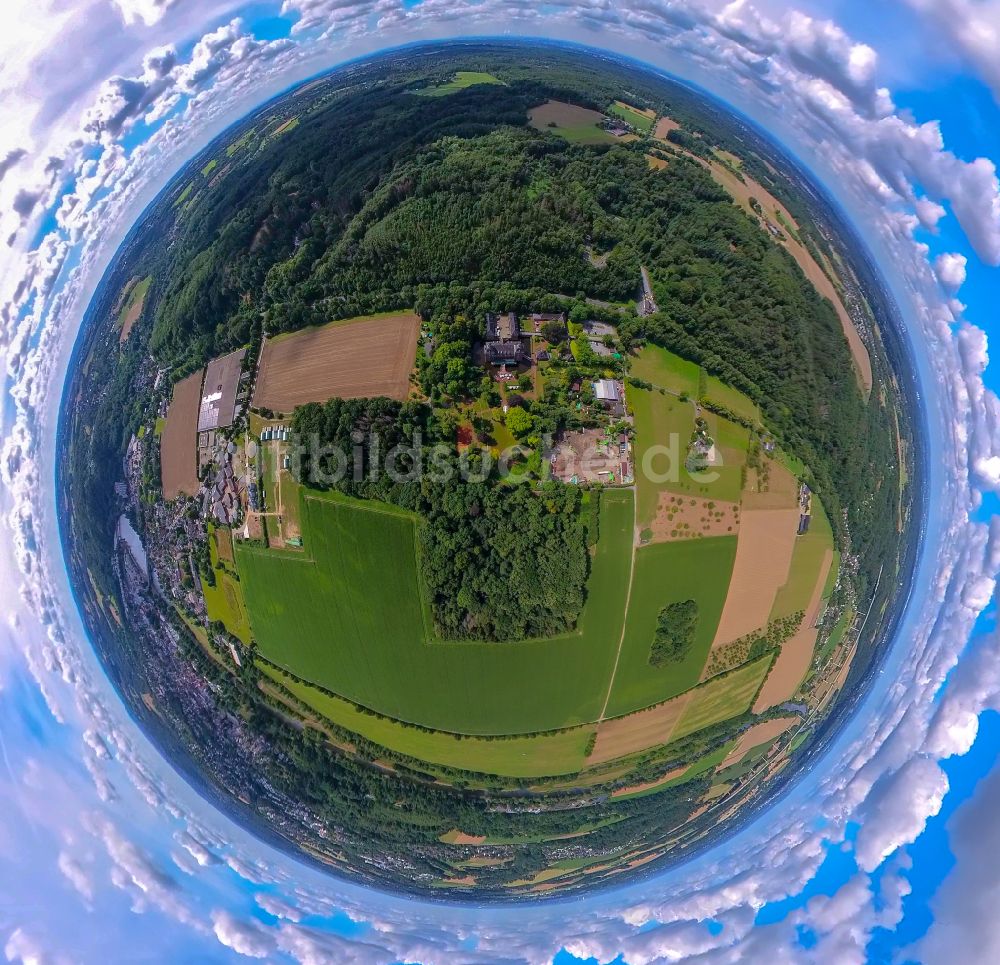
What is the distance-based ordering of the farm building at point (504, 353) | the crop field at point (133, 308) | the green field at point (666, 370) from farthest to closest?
the crop field at point (133, 308) < the green field at point (666, 370) < the farm building at point (504, 353)

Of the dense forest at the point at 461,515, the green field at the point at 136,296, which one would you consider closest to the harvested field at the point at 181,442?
the dense forest at the point at 461,515

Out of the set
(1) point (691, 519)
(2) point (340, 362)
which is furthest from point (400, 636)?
(1) point (691, 519)

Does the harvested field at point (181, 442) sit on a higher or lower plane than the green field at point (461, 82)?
lower

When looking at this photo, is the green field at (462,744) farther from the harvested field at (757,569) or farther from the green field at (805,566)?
the green field at (805,566)

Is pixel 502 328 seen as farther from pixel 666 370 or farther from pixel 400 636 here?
pixel 400 636

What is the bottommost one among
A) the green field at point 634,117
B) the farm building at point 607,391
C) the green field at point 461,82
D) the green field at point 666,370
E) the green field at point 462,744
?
the green field at point 462,744
